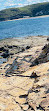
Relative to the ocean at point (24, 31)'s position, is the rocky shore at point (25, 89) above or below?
above

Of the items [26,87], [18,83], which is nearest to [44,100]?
[26,87]

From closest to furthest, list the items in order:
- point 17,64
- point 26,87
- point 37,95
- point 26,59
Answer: point 37,95, point 26,87, point 17,64, point 26,59

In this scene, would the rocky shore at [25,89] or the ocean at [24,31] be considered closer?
the rocky shore at [25,89]

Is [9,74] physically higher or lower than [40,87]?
lower

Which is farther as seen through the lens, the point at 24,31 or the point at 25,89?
the point at 24,31

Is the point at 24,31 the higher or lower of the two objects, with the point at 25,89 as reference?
lower

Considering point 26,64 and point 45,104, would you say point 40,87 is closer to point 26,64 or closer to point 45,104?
point 45,104

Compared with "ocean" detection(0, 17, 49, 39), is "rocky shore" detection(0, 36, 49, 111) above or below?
above

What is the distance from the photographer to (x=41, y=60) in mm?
19797

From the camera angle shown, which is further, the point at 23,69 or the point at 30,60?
the point at 30,60

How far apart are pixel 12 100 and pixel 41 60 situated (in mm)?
8024

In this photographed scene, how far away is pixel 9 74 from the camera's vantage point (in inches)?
756

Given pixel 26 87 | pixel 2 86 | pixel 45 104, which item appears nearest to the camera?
pixel 45 104

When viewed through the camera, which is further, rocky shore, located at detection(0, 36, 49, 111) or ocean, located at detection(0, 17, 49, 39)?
ocean, located at detection(0, 17, 49, 39)
